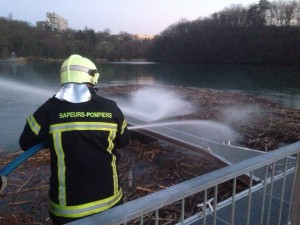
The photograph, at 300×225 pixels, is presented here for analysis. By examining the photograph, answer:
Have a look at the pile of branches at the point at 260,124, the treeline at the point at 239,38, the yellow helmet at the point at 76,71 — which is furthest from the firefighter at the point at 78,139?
the treeline at the point at 239,38

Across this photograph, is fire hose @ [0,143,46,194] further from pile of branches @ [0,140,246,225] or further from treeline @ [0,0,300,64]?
treeline @ [0,0,300,64]

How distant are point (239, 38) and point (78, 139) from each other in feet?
321

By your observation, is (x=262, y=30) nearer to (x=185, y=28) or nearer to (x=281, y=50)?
(x=281, y=50)

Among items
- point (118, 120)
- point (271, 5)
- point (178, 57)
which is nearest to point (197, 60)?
point (178, 57)

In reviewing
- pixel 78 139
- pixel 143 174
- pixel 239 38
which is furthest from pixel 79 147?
pixel 239 38

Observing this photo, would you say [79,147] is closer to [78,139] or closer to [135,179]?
[78,139]

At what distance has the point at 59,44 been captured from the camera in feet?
347

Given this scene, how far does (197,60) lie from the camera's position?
341 ft

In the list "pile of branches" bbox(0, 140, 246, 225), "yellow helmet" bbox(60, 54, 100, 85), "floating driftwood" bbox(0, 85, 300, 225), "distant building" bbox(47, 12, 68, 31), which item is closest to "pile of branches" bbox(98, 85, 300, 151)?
"floating driftwood" bbox(0, 85, 300, 225)

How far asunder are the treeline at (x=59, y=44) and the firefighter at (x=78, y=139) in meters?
103

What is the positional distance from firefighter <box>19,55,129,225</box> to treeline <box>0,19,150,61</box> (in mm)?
103185

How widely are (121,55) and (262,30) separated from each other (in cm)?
6478

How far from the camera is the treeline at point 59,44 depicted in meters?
97.8

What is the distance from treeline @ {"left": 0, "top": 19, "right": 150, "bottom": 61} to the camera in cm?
9775
